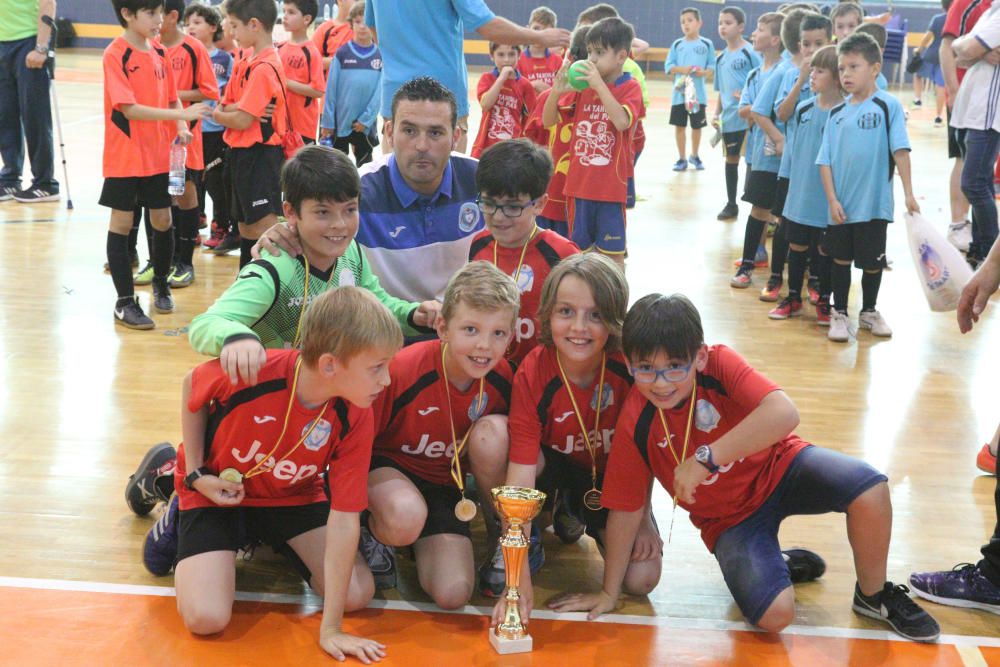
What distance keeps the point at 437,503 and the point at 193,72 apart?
4276 mm

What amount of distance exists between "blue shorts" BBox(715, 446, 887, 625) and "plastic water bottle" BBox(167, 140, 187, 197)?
12.9ft

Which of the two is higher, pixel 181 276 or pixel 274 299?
pixel 274 299

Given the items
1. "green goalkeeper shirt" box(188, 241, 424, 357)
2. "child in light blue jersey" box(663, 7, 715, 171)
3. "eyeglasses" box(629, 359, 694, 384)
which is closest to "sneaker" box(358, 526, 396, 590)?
"green goalkeeper shirt" box(188, 241, 424, 357)

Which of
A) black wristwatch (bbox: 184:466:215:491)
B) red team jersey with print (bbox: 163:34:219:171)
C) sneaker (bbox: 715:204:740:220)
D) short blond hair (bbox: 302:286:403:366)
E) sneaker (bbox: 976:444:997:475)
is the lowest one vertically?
sneaker (bbox: 976:444:997:475)

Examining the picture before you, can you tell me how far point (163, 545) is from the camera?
294 centimetres

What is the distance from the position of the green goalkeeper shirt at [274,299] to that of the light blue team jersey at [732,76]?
572cm

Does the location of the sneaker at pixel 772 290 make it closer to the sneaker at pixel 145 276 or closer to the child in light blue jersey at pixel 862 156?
the child in light blue jersey at pixel 862 156

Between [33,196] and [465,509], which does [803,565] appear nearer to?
[465,509]

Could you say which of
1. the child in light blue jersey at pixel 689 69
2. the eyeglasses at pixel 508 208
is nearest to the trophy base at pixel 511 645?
the eyeglasses at pixel 508 208

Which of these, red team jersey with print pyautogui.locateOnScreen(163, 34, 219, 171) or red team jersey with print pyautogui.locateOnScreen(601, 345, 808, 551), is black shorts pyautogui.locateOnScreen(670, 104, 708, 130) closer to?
red team jersey with print pyautogui.locateOnScreen(163, 34, 219, 171)

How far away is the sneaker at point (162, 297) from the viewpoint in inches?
225

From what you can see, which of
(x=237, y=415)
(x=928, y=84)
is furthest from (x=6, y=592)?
(x=928, y=84)

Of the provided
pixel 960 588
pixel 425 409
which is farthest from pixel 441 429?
pixel 960 588

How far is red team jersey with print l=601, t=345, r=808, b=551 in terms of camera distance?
111 inches
